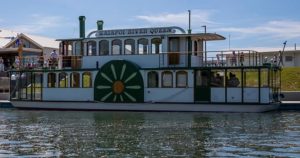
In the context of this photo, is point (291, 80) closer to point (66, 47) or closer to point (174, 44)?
point (174, 44)

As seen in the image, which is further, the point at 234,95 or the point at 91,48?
the point at 91,48

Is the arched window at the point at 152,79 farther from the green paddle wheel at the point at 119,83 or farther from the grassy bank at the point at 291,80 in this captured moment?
the grassy bank at the point at 291,80

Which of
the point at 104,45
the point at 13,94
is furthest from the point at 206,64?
the point at 13,94

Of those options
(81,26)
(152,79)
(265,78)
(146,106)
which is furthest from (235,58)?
(81,26)

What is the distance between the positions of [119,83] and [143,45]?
8.28 ft

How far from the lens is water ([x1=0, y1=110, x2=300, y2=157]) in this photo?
14844mm

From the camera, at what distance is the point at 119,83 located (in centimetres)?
2980

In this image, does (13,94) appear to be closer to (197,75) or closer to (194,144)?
(197,75)

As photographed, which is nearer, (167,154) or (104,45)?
(167,154)

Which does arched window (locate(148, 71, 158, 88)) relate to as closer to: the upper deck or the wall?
the upper deck

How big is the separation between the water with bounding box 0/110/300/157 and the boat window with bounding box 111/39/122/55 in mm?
5323

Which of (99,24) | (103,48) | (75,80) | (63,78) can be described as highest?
(99,24)

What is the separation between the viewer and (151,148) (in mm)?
15359

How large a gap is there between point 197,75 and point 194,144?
42.1 feet
